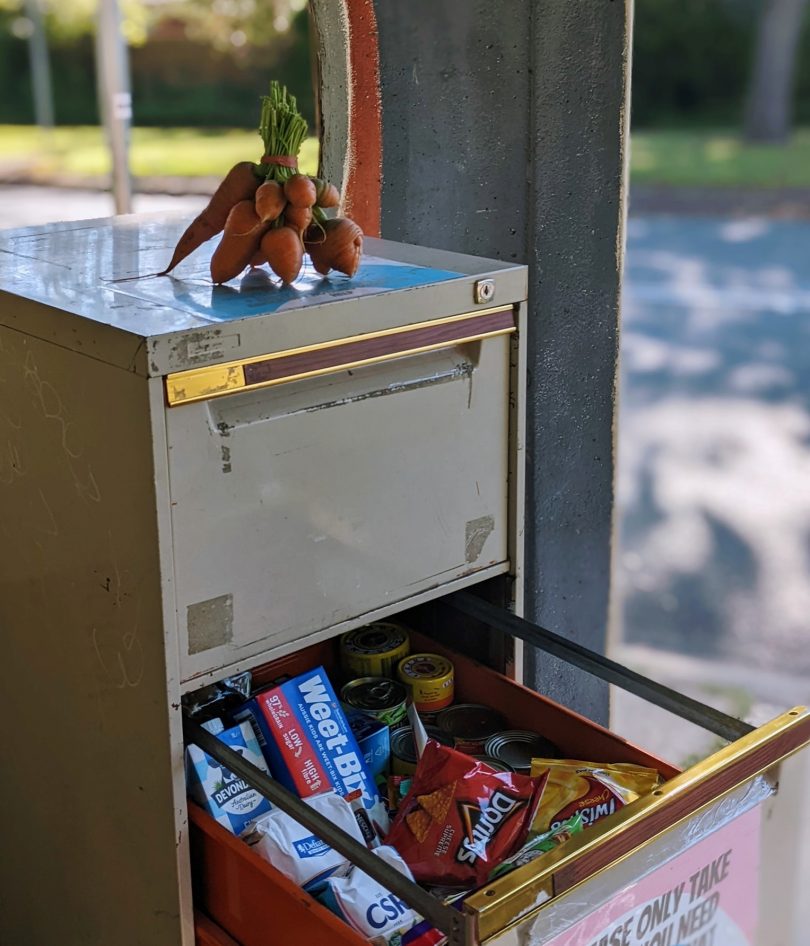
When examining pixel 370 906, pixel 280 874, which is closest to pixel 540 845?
pixel 370 906

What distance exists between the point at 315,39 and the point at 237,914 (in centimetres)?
152

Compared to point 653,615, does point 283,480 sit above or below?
above

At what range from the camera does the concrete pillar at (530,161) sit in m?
2.21

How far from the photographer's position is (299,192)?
1.63 m

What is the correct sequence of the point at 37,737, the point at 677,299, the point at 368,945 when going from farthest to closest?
the point at 677,299 → the point at 37,737 → the point at 368,945

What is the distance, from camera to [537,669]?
2.48 meters

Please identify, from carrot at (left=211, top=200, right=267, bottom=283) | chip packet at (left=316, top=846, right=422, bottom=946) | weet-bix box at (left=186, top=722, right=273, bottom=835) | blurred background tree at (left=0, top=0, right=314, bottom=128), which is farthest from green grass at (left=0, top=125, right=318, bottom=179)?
chip packet at (left=316, top=846, right=422, bottom=946)

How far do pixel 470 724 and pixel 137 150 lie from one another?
16414 mm

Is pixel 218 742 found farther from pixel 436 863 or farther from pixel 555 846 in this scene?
pixel 555 846

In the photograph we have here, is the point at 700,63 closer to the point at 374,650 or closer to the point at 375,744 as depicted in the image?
the point at 374,650

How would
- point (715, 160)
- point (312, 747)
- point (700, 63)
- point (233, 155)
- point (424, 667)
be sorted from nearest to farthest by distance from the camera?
1. point (312, 747)
2. point (424, 667)
3. point (233, 155)
4. point (715, 160)
5. point (700, 63)

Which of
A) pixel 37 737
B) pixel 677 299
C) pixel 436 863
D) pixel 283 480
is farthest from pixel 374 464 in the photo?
pixel 677 299

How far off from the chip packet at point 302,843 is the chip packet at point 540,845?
0.19m

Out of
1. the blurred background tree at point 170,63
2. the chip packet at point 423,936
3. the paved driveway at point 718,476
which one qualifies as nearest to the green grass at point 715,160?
the paved driveway at point 718,476
